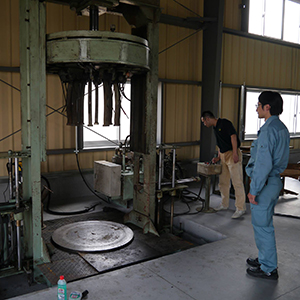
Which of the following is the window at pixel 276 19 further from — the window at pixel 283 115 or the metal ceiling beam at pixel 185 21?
the metal ceiling beam at pixel 185 21

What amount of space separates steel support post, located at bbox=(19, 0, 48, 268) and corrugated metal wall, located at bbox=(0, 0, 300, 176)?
7.04 feet

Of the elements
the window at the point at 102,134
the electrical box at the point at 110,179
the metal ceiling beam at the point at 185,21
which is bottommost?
the electrical box at the point at 110,179

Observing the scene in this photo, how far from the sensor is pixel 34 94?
10.3 feet

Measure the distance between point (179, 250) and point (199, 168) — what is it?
5.28ft

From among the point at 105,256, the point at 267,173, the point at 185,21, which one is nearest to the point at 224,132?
the point at 267,173

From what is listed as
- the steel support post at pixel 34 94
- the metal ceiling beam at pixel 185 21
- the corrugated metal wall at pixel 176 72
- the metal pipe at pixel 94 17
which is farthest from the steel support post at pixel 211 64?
the steel support post at pixel 34 94

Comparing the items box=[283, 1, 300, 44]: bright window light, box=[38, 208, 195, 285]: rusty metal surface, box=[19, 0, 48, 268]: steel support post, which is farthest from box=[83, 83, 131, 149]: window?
box=[283, 1, 300, 44]: bright window light

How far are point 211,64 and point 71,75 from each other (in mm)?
3831

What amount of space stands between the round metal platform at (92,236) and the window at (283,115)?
16.7 ft

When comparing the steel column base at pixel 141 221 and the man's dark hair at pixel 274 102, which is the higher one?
the man's dark hair at pixel 274 102

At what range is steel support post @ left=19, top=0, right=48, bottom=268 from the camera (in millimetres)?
3090

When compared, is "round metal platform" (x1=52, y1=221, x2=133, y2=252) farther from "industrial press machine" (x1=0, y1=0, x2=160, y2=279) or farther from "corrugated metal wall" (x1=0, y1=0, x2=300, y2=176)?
"corrugated metal wall" (x1=0, y1=0, x2=300, y2=176)

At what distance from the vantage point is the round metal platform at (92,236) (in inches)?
145

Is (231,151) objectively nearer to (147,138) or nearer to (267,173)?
(147,138)
